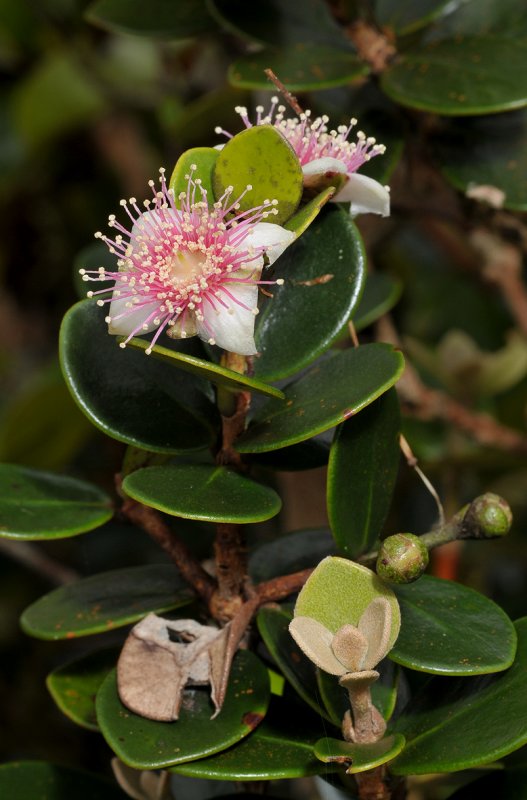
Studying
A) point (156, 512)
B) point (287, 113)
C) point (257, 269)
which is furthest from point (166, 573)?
point (287, 113)

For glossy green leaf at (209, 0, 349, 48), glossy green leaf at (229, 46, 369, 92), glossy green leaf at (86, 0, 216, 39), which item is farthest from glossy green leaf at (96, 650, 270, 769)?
glossy green leaf at (86, 0, 216, 39)

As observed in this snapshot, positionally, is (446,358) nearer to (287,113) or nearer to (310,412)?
(287,113)

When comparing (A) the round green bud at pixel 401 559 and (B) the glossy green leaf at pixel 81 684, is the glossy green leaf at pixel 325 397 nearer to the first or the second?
(A) the round green bud at pixel 401 559

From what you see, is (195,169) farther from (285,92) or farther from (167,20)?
Answer: (167,20)

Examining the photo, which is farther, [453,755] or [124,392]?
[124,392]

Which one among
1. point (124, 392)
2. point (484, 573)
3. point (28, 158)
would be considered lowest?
point (484, 573)

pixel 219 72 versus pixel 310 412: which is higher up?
pixel 310 412

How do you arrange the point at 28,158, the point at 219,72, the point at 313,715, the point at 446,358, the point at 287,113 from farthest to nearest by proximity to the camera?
the point at 28,158, the point at 219,72, the point at 446,358, the point at 287,113, the point at 313,715
